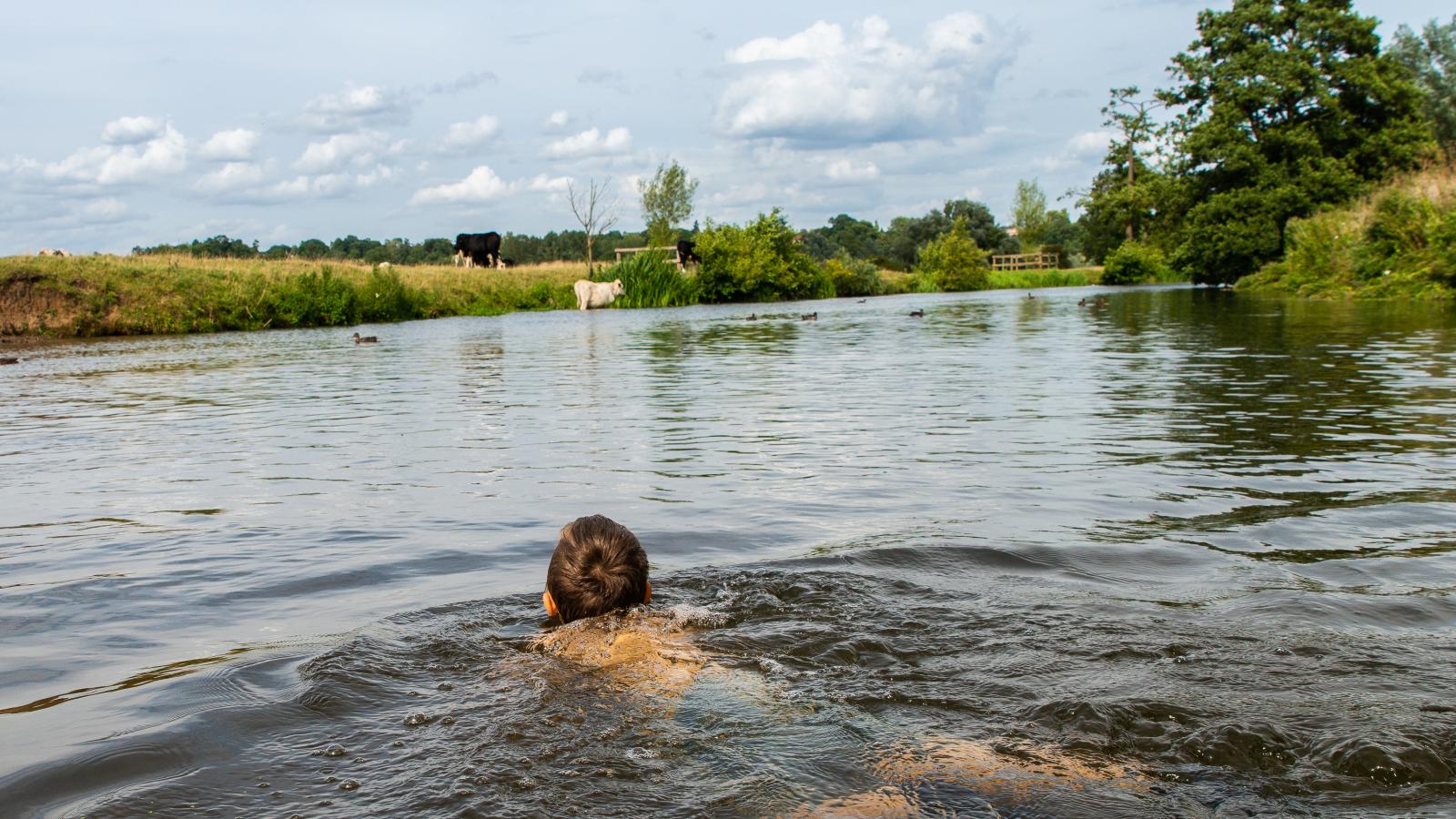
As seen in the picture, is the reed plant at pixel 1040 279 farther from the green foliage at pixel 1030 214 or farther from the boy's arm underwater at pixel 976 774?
the boy's arm underwater at pixel 976 774

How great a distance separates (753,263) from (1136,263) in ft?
87.8

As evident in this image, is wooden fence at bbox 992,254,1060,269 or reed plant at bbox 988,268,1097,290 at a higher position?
wooden fence at bbox 992,254,1060,269

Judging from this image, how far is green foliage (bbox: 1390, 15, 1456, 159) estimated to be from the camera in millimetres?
71938

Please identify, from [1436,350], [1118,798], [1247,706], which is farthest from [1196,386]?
[1118,798]

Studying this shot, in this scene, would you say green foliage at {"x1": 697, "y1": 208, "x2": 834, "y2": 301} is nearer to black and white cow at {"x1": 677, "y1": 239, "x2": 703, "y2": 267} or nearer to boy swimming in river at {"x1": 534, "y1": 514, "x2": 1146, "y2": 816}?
black and white cow at {"x1": 677, "y1": 239, "x2": 703, "y2": 267}

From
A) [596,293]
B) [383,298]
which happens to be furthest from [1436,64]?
[383,298]

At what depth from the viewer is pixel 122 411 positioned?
1445 centimetres

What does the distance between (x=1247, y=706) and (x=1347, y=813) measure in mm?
756

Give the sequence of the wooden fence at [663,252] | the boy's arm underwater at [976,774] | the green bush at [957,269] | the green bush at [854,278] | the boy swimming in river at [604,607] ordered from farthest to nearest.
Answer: the green bush at [957,269]
the green bush at [854,278]
the wooden fence at [663,252]
the boy swimming in river at [604,607]
the boy's arm underwater at [976,774]

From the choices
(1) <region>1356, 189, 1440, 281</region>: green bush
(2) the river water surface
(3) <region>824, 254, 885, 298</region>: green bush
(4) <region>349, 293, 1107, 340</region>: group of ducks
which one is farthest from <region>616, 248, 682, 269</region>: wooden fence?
(2) the river water surface

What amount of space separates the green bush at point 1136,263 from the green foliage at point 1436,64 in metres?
20.2

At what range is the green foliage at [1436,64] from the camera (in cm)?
7194

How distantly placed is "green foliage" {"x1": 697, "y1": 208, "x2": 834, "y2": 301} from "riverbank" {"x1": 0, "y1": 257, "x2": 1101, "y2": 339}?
13290 mm

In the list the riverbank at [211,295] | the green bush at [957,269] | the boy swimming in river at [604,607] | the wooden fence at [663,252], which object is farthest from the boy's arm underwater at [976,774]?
the green bush at [957,269]
